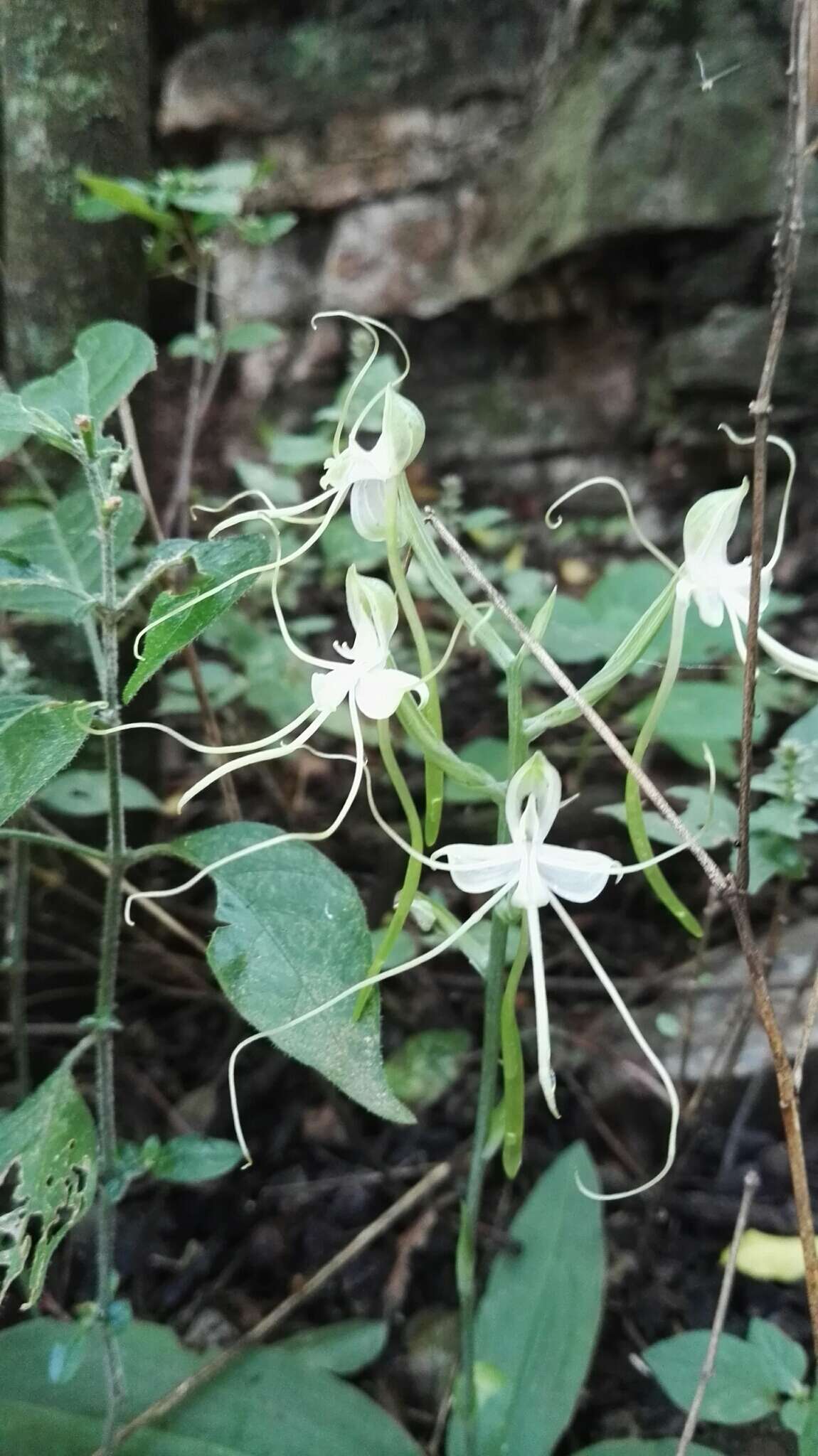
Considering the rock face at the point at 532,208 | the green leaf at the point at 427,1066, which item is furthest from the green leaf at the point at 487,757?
the rock face at the point at 532,208

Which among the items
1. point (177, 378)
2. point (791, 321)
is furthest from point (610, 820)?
point (177, 378)

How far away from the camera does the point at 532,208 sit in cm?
178

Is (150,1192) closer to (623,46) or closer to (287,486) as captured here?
(287,486)

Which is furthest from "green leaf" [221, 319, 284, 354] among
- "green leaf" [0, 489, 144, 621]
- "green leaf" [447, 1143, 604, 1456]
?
"green leaf" [447, 1143, 604, 1456]

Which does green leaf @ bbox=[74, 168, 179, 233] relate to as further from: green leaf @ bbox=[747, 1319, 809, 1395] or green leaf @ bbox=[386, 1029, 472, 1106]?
green leaf @ bbox=[747, 1319, 809, 1395]

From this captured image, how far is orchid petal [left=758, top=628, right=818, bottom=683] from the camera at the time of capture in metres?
0.44

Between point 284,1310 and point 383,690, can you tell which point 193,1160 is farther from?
point 383,690

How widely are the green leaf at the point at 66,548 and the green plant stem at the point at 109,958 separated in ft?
0.12

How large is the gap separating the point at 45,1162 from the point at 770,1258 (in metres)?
0.62

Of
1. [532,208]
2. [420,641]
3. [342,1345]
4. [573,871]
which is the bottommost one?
[342,1345]

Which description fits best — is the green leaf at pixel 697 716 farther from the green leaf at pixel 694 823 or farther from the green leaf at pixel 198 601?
the green leaf at pixel 198 601

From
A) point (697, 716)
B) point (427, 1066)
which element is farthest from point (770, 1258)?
point (697, 716)

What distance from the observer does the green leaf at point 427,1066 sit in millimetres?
907

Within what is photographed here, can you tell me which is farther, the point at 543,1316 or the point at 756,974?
the point at 543,1316
